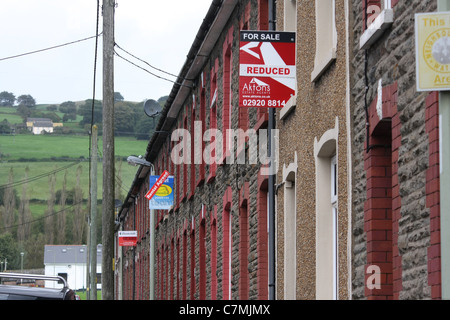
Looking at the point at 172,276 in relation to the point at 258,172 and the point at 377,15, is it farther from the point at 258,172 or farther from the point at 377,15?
the point at 377,15

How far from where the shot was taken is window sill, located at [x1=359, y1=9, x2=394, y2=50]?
1010 centimetres

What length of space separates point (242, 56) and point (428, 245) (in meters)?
5.07

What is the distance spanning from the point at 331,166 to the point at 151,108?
21734 mm

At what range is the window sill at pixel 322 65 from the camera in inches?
486

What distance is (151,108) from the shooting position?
34.5 meters

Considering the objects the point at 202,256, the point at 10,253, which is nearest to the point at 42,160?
the point at 10,253

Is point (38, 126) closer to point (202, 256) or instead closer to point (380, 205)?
point (202, 256)

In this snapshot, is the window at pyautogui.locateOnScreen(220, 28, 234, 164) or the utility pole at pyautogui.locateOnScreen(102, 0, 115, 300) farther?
the window at pyautogui.locateOnScreen(220, 28, 234, 164)

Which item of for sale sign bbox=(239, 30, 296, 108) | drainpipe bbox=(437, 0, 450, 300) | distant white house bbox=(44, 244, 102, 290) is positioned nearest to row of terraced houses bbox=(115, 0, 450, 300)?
drainpipe bbox=(437, 0, 450, 300)

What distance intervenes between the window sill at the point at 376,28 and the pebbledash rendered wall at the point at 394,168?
0.09 ft

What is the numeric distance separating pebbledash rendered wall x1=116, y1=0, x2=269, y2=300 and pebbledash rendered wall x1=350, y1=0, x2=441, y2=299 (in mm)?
6020

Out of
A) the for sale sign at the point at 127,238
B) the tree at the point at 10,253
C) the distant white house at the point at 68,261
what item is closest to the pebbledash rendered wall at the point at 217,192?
the for sale sign at the point at 127,238

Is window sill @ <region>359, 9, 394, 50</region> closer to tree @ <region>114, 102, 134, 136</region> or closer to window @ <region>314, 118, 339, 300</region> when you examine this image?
window @ <region>314, 118, 339, 300</region>

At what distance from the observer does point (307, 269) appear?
549 inches
